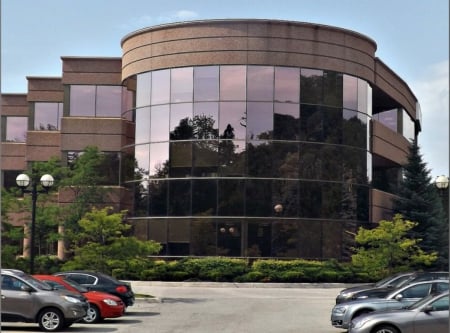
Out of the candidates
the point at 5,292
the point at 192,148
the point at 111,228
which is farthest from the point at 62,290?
the point at 192,148

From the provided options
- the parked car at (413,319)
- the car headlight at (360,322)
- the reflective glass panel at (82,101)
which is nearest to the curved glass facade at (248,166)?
the reflective glass panel at (82,101)

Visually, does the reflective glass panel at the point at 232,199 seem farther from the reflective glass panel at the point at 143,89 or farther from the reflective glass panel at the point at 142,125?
the reflective glass panel at the point at 143,89

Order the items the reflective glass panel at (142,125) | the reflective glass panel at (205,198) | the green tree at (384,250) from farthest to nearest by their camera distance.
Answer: the reflective glass panel at (142,125) → the reflective glass panel at (205,198) → the green tree at (384,250)

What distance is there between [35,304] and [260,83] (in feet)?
92.4

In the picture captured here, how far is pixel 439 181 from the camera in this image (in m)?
28.9

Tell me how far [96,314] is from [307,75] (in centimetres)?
2740

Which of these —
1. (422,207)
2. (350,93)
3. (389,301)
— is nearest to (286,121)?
(350,93)

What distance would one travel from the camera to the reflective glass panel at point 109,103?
4981cm

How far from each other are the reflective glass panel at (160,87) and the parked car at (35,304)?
90.4 feet

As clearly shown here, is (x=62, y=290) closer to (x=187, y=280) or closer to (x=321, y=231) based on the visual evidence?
(x=187, y=280)

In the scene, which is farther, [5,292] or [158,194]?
[158,194]

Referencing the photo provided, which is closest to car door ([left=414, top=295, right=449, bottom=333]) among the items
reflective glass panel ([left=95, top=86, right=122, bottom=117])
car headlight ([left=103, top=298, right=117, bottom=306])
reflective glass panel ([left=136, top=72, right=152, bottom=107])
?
car headlight ([left=103, top=298, right=117, bottom=306])

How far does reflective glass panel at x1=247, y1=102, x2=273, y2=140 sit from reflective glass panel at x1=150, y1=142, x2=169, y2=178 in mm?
5480

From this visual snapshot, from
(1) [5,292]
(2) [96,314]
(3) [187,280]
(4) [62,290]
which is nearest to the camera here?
(1) [5,292]
